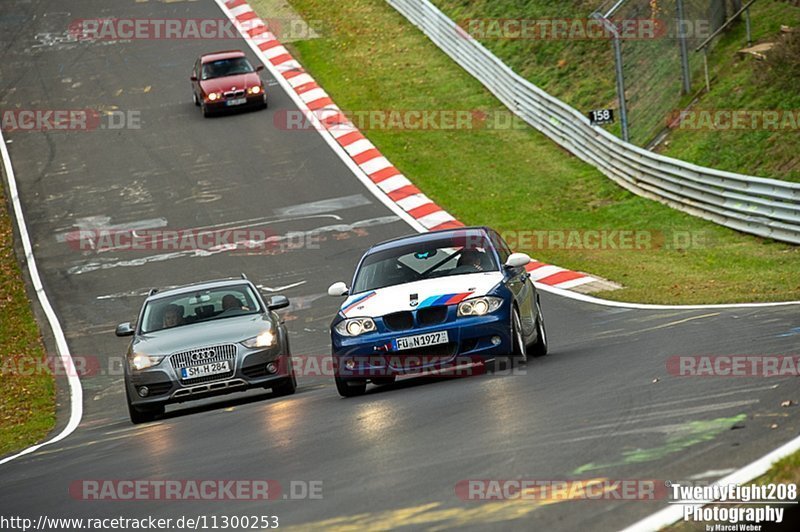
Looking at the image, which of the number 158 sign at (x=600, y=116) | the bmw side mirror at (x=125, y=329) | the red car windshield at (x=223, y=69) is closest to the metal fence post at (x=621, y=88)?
the number 158 sign at (x=600, y=116)

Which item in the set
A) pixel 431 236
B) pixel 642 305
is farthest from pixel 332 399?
pixel 642 305

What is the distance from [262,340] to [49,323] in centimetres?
961

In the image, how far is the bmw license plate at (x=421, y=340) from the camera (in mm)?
13430

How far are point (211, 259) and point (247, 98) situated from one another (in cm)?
1055

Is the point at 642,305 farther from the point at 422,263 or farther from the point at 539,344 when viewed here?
the point at 422,263

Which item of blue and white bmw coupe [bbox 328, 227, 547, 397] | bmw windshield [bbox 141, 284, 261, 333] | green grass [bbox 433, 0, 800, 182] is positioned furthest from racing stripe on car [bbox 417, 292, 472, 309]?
green grass [bbox 433, 0, 800, 182]

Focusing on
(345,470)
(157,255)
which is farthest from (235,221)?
(345,470)

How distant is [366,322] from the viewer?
44.8ft

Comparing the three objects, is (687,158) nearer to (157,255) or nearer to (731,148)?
(731,148)

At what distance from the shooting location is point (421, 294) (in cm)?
1375

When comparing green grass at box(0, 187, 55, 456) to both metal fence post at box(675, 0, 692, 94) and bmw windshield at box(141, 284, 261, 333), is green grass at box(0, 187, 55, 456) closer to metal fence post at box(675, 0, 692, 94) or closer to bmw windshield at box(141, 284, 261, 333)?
bmw windshield at box(141, 284, 261, 333)

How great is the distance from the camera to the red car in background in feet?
116

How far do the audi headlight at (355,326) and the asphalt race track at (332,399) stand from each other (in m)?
0.67

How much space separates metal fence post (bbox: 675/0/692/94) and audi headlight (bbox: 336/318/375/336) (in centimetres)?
1611
